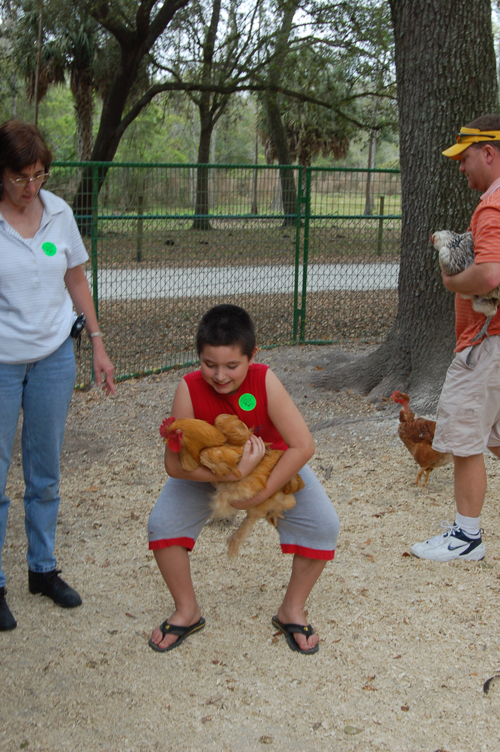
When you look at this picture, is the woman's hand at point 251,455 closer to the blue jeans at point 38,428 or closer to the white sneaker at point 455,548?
the blue jeans at point 38,428

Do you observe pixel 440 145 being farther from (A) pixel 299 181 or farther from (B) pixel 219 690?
(B) pixel 219 690

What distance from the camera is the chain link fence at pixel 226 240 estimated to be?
19.5 ft

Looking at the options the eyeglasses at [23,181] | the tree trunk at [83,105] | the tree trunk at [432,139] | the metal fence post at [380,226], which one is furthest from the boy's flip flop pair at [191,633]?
the tree trunk at [83,105]

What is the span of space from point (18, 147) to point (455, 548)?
2.59m

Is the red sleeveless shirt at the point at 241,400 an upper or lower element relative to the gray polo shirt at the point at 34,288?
lower

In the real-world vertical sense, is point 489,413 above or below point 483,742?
above

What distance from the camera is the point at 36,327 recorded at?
2.46 metres

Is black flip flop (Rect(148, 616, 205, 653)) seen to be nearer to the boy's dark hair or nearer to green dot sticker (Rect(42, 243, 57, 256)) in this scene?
the boy's dark hair

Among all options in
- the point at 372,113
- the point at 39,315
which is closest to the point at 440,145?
the point at 39,315

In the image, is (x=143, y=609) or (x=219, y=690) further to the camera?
(x=143, y=609)

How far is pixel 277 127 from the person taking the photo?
17922 mm

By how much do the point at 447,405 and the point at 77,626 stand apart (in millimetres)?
1902

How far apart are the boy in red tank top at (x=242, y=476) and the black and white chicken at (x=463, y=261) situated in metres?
1.06

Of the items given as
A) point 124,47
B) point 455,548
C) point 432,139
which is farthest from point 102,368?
point 124,47
